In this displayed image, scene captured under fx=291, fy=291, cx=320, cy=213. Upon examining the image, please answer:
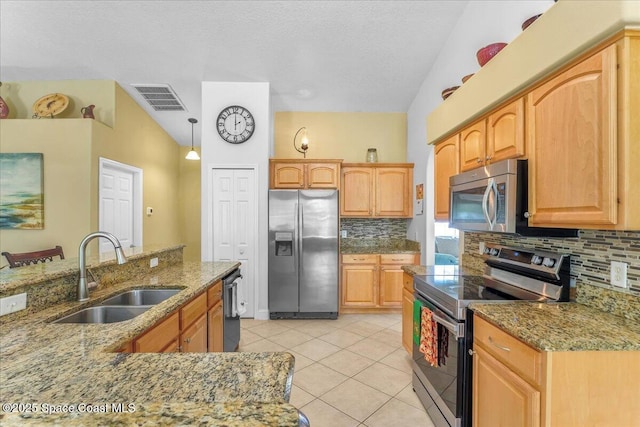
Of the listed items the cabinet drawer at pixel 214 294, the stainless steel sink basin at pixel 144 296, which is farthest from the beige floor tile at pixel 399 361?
the stainless steel sink basin at pixel 144 296

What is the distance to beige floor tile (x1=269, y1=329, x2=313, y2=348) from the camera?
306cm

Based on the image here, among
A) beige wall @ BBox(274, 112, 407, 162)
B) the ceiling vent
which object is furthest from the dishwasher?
the ceiling vent

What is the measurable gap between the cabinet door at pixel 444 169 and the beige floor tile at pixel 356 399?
152 centimetres

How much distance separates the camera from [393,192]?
13.7 feet

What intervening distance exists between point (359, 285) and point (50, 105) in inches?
179

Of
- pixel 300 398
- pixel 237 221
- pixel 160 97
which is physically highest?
pixel 160 97

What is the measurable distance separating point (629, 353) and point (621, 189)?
62 centimetres

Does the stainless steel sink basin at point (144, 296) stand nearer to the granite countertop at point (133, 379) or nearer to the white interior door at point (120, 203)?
the granite countertop at point (133, 379)

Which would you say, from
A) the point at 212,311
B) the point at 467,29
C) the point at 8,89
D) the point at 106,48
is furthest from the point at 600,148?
the point at 8,89

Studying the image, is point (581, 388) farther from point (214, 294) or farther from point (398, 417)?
point (214, 294)

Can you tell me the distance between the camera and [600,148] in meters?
1.19

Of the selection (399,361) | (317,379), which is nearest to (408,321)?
(399,361)

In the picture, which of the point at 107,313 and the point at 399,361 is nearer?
the point at 107,313

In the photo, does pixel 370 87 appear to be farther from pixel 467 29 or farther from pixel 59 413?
pixel 59 413
